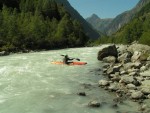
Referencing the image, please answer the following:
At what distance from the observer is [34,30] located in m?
89.4

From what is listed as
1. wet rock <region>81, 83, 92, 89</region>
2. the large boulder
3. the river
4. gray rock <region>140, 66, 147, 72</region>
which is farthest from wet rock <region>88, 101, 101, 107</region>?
the large boulder

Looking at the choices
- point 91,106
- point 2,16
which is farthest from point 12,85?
point 2,16

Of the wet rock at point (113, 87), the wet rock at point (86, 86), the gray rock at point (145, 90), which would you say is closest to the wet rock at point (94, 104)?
the wet rock at point (113, 87)

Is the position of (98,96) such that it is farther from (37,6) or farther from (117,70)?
(37,6)

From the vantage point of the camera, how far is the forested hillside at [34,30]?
254ft

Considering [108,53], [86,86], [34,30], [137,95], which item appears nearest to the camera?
[137,95]

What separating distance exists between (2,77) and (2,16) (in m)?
51.8

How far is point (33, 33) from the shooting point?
88.3 meters

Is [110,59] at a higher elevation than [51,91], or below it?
higher

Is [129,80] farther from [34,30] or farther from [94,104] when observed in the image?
[34,30]

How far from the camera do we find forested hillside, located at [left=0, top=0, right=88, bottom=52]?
254 ft

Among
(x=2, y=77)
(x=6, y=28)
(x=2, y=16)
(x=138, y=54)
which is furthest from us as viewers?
(x=2, y=16)

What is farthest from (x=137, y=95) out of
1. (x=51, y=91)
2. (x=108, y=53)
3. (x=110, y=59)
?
(x=108, y=53)

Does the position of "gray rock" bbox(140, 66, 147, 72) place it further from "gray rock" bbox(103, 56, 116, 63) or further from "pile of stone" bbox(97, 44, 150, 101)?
"gray rock" bbox(103, 56, 116, 63)
